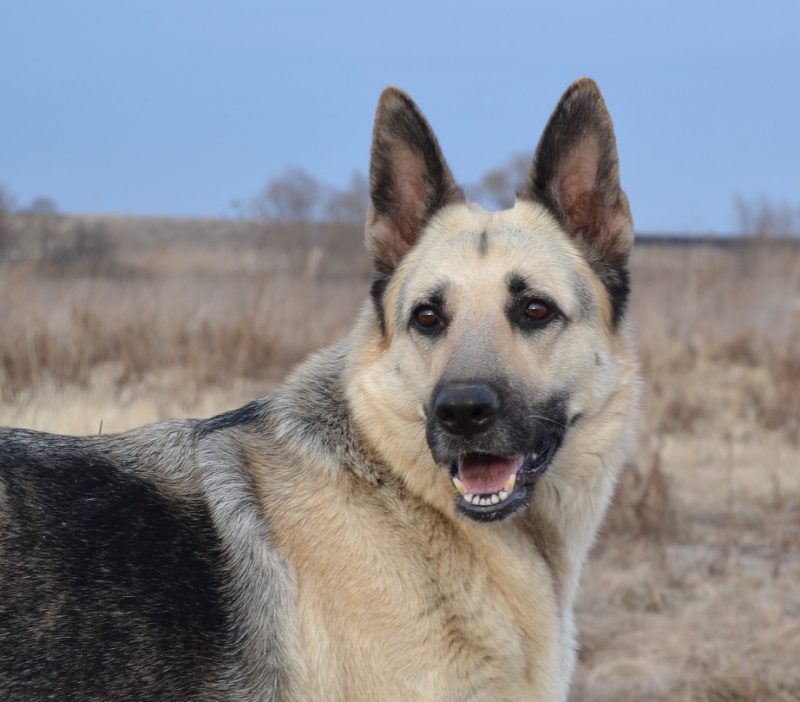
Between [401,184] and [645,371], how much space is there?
8874 millimetres

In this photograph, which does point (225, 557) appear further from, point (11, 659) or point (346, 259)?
point (346, 259)

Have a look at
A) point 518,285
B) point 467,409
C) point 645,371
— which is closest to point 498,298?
point 518,285

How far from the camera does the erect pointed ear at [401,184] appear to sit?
330 centimetres

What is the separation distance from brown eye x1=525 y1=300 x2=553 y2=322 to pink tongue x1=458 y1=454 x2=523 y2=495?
496mm

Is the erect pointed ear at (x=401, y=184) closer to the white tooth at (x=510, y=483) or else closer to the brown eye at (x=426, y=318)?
the brown eye at (x=426, y=318)

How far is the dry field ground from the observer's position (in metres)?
5.10

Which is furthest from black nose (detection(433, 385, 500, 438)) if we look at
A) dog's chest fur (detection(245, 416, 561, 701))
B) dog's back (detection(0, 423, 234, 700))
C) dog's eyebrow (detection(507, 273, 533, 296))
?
dog's back (detection(0, 423, 234, 700))

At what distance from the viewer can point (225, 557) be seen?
276 cm

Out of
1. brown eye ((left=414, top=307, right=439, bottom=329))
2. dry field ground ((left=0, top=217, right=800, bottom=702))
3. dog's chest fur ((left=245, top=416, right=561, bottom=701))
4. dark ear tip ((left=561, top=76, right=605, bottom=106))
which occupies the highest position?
dark ear tip ((left=561, top=76, right=605, bottom=106))

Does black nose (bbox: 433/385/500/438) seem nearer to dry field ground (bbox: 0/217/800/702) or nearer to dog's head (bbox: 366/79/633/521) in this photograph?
dog's head (bbox: 366/79/633/521)

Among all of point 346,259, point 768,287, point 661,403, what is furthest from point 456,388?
point 346,259

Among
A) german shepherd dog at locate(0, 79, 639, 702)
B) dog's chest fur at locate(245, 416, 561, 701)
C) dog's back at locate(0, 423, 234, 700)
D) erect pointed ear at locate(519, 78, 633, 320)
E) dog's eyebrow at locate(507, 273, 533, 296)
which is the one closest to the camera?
dog's back at locate(0, 423, 234, 700)

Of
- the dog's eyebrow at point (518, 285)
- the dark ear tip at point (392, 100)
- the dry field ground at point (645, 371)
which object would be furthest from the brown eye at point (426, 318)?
the dry field ground at point (645, 371)

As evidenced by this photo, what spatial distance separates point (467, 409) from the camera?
2.81m
